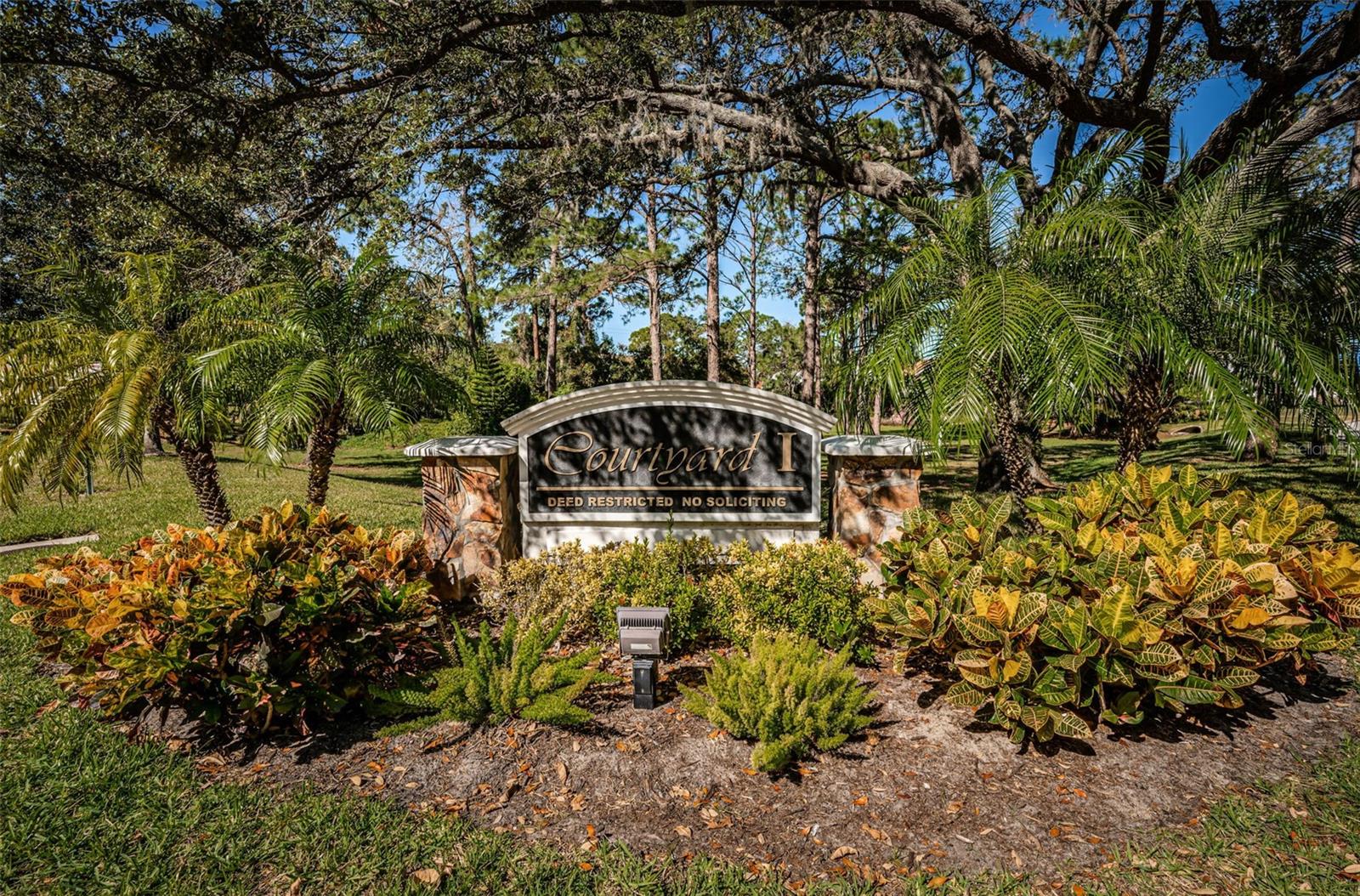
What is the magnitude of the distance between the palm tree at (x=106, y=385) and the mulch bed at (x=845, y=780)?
388 centimetres

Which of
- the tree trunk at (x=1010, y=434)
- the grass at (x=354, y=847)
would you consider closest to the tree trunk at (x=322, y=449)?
the grass at (x=354, y=847)

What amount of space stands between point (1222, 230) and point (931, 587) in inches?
169

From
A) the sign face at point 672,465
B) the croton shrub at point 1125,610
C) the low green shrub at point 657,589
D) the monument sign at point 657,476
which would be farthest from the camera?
the sign face at point 672,465

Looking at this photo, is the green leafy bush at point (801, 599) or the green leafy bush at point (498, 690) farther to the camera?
the green leafy bush at point (801, 599)

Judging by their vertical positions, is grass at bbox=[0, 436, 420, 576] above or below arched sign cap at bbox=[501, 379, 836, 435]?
below

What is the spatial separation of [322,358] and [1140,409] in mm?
7758

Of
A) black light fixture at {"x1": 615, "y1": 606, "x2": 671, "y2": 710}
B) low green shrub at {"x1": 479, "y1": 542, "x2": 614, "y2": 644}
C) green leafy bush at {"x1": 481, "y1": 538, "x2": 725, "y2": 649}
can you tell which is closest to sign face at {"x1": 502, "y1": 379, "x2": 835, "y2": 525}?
green leafy bush at {"x1": 481, "y1": 538, "x2": 725, "y2": 649}

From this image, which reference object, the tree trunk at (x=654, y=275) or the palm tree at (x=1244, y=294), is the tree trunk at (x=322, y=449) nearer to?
the tree trunk at (x=654, y=275)

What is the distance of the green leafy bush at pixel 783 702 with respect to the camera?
3189 mm

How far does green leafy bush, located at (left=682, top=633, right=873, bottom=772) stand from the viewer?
3.19 m

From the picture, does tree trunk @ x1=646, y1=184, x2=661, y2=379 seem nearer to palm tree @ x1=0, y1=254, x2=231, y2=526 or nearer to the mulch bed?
palm tree @ x1=0, y1=254, x2=231, y2=526

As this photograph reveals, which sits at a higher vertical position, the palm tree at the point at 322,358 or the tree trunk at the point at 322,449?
the palm tree at the point at 322,358

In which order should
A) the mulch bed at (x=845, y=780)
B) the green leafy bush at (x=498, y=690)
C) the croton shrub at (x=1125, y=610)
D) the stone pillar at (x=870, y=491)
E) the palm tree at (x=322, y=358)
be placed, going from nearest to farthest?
the mulch bed at (x=845, y=780) < the croton shrub at (x=1125, y=610) < the green leafy bush at (x=498, y=690) < the stone pillar at (x=870, y=491) < the palm tree at (x=322, y=358)

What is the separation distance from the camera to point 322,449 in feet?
21.8
